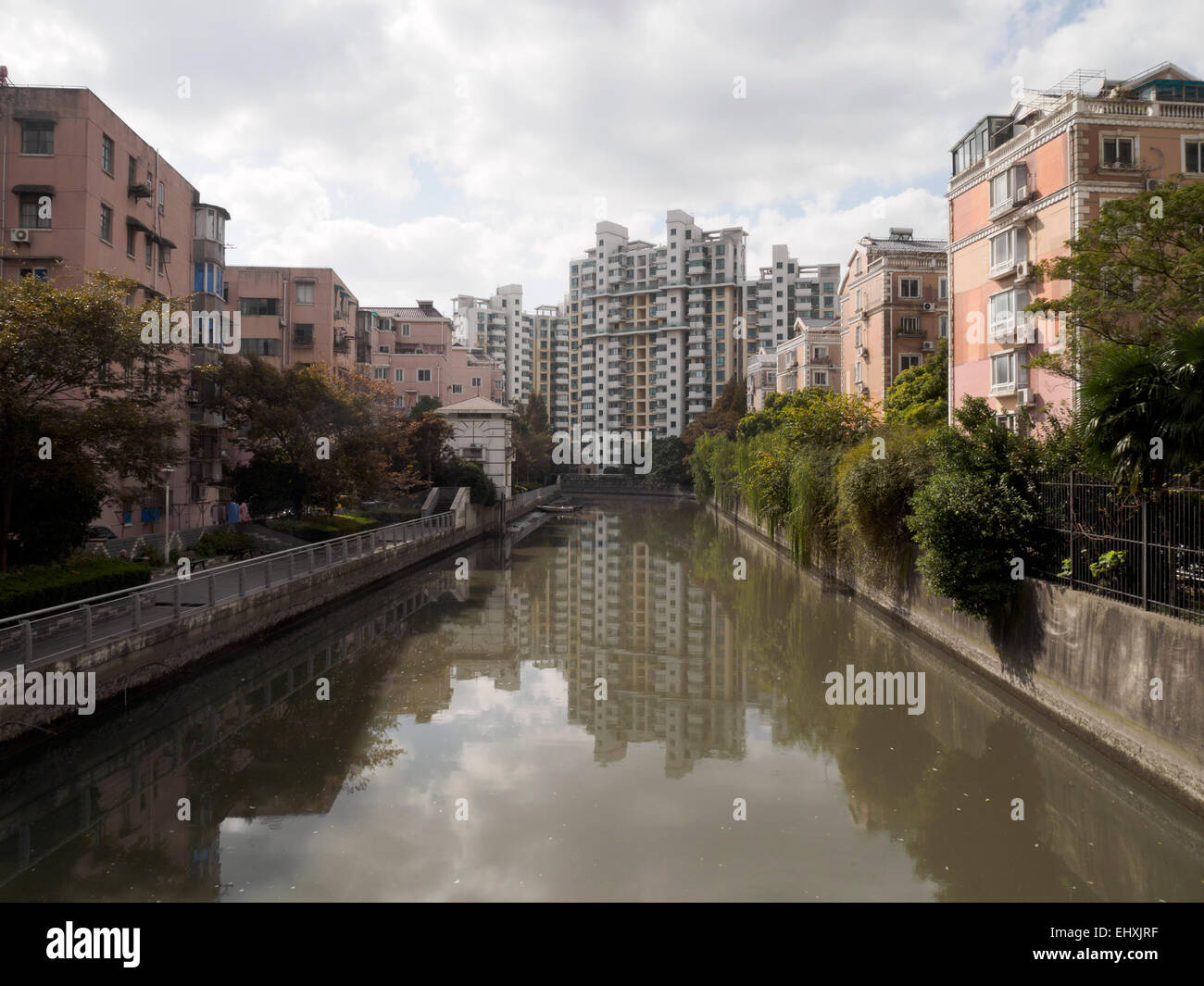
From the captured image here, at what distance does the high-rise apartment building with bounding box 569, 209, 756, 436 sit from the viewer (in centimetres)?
9838

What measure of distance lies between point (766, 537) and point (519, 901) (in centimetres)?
2983

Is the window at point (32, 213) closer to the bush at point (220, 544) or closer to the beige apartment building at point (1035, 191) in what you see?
the bush at point (220, 544)

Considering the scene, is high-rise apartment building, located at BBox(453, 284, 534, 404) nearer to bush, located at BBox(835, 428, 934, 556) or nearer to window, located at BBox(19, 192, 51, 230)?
window, located at BBox(19, 192, 51, 230)

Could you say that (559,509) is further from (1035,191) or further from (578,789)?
(578,789)

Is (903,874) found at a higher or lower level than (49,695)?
lower

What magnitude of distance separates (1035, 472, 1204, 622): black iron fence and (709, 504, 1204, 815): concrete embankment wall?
283 millimetres

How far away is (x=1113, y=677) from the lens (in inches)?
371

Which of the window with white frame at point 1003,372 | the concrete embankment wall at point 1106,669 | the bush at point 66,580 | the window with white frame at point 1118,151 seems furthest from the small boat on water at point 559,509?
the concrete embankment wall at point 1106,669

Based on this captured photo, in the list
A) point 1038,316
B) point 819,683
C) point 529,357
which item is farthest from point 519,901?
point 529,357

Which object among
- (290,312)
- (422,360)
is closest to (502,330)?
(422,360)
